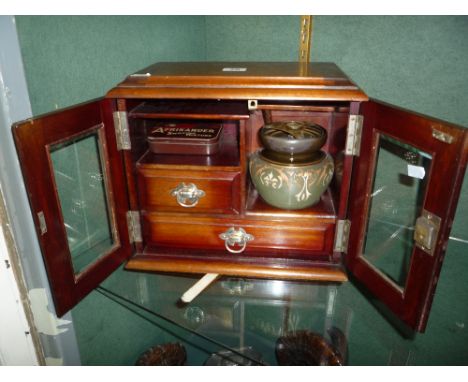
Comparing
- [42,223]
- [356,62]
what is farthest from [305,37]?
[42,223]

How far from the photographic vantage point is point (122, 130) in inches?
29.0

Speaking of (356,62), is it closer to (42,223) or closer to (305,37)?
(305,37)

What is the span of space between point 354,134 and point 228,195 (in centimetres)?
28

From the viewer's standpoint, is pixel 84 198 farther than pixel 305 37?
No

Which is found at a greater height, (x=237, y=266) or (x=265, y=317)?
(x=237, y=266)

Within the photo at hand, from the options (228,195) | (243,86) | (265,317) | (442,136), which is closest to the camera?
(442,136)

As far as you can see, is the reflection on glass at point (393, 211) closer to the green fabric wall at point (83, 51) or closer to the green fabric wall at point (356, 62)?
the green fabric wall at point (356, 62)

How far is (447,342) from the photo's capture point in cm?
91

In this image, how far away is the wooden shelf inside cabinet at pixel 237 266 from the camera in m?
0.81

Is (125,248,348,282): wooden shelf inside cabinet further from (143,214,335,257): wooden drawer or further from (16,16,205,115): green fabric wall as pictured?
(16,16,205,115): green fabric wall

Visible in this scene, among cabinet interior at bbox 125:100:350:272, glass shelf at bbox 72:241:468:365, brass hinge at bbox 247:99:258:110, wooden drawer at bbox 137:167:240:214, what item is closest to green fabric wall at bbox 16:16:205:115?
cabinet interior at bbox 125:100:350:272

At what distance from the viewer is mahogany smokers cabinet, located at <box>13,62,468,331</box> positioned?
619 millimetres

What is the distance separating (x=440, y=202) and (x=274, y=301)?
1.78ft

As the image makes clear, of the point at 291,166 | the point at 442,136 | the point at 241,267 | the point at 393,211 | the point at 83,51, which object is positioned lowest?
the point at 241,267
